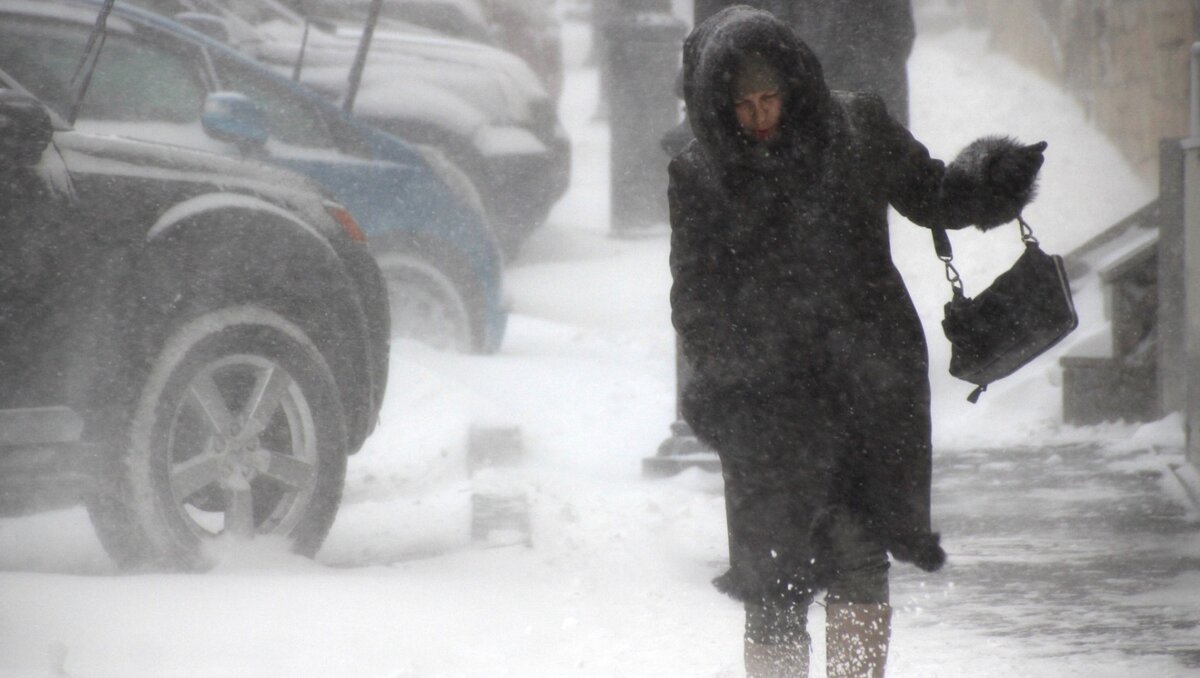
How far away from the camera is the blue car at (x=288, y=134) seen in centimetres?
484

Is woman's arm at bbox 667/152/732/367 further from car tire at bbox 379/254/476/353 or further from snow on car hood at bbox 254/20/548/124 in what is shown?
car tire at bbox 379/254/476/353

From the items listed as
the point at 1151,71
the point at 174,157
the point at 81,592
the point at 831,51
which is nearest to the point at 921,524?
the point at 81,592

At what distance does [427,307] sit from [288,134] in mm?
1475

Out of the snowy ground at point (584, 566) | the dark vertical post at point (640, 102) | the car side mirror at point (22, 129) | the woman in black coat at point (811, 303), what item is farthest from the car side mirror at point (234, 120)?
the dark vertical post at point (640, 102)

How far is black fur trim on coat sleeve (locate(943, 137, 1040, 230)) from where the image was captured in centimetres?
311

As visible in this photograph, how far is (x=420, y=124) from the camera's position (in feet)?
25.4

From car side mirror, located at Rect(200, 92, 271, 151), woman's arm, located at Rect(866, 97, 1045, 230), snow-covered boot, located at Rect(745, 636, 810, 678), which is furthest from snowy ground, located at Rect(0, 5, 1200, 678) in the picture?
car side mirror, located at Rect(200, 92, 271, 151)

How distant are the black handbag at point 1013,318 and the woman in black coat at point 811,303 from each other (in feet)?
0.37

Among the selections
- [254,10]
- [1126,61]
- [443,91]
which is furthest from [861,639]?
[1126,61]

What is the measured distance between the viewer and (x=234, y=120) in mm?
5461

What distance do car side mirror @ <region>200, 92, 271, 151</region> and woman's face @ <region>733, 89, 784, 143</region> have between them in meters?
2.62

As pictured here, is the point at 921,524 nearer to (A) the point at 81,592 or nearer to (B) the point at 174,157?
(A) the point at 81,592

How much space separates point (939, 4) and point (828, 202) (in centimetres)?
2576

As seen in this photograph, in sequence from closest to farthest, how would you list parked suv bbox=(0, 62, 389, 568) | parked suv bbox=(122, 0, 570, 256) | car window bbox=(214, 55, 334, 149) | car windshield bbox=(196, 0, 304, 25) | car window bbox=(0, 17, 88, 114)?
parked suv bbox=(0, 62, 389, 568) < car window bbox=(0, 17, 88, 114) < car window bbox=(214, 55, 334, 149) < car windshield bbox=(196, 0, 304, 25) < parked suv bbox=(122, 0, 570, 256)
